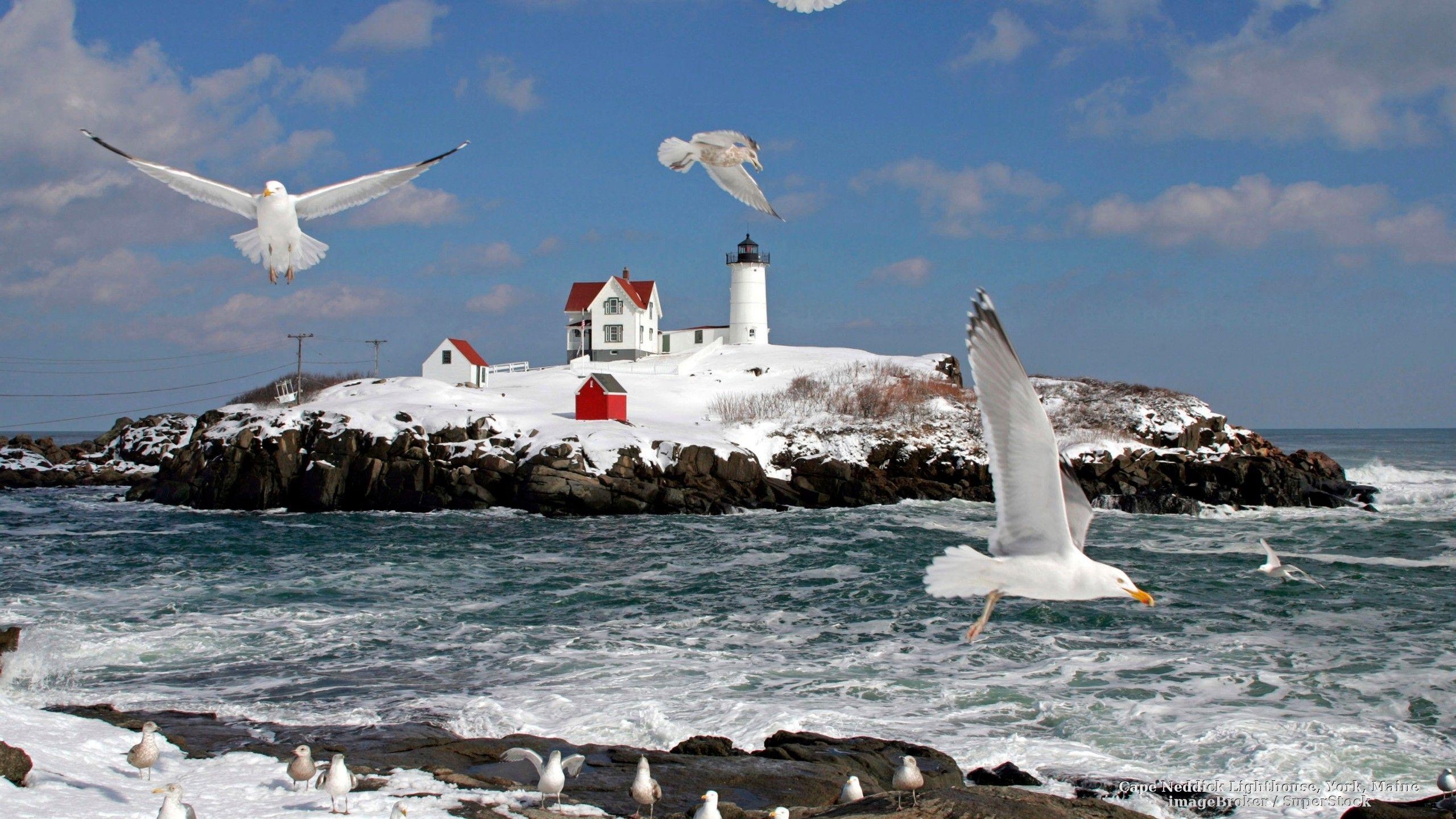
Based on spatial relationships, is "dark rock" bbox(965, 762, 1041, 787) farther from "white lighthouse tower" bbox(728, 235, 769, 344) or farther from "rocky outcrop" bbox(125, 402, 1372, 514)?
"white lighthouse tower" bbox(728, 235, 769, 344)

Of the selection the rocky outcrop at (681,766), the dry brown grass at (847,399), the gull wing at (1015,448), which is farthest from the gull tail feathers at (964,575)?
the dry brown grass at (847,399)

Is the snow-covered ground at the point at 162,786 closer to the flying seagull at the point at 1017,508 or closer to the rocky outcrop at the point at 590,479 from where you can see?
the flying seagull at the point at 1017,508

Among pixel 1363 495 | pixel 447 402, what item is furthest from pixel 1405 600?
pixel 447 402

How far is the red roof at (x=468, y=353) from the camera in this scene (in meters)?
47.9

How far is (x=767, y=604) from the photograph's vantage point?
1521cm

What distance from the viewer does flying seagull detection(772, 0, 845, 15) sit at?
6.16 m

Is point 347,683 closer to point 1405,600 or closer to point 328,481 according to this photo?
point 1405,600

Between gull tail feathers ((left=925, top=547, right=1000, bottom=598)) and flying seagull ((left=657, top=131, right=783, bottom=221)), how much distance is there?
602 centimetres

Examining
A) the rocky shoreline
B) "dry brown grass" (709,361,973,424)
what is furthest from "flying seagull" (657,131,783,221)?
"dry brown grass" (709,361,973,424)

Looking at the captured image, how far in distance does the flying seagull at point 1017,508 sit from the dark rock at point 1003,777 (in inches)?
111

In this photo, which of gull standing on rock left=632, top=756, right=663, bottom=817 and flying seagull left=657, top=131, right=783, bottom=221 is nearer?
gull standing on rock left=632, top=756, right=663, bottom=817

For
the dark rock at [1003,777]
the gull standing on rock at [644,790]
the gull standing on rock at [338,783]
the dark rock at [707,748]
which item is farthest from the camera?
the dark rock at [707,748]

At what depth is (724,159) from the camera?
35.3 ft

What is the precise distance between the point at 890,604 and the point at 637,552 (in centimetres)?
770
